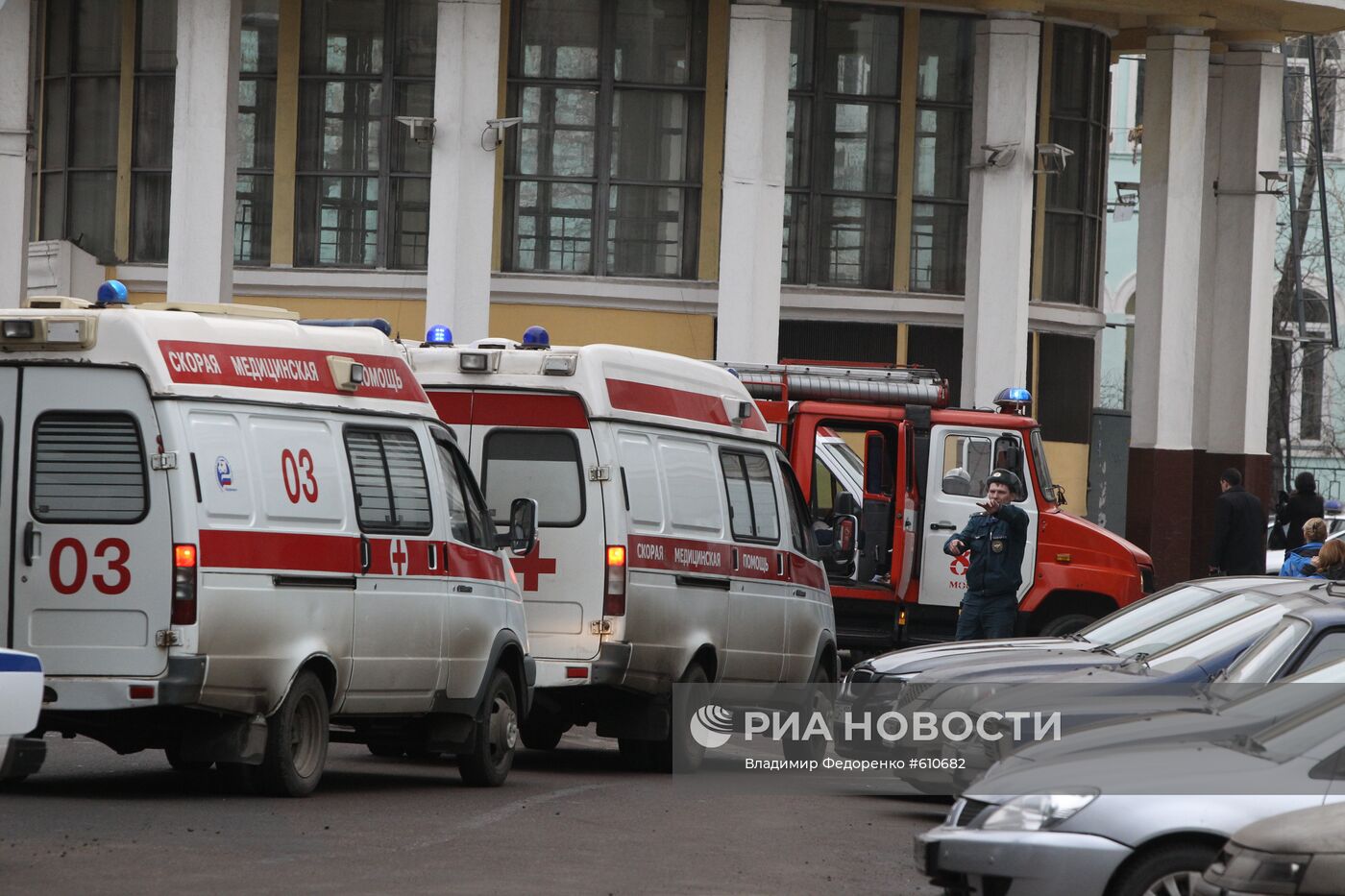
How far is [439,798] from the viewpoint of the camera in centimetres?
1238

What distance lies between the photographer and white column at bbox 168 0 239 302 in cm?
2694

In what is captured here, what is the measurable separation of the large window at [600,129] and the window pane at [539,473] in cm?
1636

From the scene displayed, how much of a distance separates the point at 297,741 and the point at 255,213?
1987cm

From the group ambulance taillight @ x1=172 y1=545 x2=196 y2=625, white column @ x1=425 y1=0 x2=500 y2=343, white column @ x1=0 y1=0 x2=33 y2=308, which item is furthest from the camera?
white column @ x1=0 y1=0 x2=33 y2=308

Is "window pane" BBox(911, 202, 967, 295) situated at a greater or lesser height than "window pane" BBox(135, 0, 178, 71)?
lesser

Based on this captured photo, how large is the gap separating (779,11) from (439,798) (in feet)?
56.5

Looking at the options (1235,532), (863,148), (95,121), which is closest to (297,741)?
(1235,532)

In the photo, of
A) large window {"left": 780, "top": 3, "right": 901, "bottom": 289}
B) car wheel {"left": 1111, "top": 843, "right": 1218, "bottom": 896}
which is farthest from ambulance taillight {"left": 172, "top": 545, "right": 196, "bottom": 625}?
large window {"left": 780, "top": 3, "right": 901, "bottom": 289}

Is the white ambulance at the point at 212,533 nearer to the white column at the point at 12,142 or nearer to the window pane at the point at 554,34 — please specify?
the white column at the point at 12,142

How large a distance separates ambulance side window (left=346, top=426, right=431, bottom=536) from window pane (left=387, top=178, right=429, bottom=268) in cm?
1800

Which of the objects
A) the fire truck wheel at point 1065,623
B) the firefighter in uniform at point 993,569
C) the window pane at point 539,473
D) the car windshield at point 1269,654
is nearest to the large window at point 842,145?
the fire truck wheel at point 1065,623

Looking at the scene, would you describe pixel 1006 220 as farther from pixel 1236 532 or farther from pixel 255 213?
pixel 255 213

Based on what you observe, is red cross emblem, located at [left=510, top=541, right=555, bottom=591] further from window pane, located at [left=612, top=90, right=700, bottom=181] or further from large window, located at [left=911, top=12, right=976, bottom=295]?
large window, located at [left=911, top=12, right=976, bottom=295]

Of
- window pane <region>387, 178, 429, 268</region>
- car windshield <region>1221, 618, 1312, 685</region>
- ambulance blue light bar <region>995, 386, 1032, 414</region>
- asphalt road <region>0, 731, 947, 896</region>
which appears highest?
window pane <region>387, 178, 429, 268</region>
